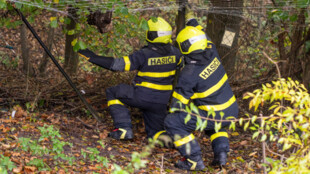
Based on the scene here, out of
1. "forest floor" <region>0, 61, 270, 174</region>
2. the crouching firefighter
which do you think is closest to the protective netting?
the crouching firefighter

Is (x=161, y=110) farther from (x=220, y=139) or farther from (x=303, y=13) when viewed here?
(x=303, y=13)

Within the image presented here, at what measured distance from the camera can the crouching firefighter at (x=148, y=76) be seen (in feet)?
15.2

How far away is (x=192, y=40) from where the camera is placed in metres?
4.20

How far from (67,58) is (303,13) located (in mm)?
3902

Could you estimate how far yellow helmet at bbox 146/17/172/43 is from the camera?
183 inches

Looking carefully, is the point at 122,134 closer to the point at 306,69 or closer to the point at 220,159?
the point at 220,159

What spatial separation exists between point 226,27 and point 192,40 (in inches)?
53.6

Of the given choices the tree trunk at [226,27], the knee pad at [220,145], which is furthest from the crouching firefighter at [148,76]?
the tree trunk at [226,27]

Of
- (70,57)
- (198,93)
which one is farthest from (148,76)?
(70,57)

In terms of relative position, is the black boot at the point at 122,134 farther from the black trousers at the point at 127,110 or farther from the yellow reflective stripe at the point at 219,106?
the yellow reflective stripe at the point at 219,106

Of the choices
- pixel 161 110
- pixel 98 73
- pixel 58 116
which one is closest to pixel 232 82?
pixel 161 110

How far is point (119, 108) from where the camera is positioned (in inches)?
193

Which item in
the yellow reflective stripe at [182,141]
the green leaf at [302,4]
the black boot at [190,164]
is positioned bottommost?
the black boot at [190,164]

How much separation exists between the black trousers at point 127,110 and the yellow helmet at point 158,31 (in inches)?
28.2
